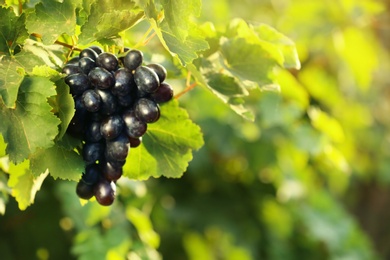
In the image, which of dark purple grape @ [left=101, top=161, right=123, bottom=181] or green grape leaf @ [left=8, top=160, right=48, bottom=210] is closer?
dark purple grape @ [left=101, top=161, right=123, bottom=181]

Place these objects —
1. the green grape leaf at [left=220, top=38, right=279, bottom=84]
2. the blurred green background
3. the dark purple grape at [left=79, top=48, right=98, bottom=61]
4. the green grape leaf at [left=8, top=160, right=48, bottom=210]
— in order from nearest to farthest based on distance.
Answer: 1. the dark purple grape at [left=79, top=48, right=98, bottom=61]
2. the green grape leaf at [left=8, top=160, right=48, bottom=210]
3. the green grape leaf at [left=220, top=38, right=279, bottom=84]
4. the blurred green background

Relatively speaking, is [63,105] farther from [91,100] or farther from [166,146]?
[166,146]

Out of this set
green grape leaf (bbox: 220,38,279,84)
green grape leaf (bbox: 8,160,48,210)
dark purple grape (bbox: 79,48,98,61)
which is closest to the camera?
dark purple grape (bbox: 79,48,98,61)

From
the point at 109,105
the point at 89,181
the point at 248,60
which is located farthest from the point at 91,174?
the point at 248,60

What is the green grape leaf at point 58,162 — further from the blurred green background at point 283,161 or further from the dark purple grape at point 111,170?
the blurred green background at point 283,161

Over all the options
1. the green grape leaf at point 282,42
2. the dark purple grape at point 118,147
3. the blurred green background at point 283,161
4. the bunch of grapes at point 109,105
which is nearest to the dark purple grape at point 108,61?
the bunch of grapes at point 109,105

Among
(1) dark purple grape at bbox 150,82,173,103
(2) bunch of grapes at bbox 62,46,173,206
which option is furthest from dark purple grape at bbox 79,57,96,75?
(1) dark purple grape at bbox 150,82,173,103

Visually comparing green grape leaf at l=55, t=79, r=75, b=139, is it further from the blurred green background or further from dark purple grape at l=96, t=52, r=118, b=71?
the blurred green background

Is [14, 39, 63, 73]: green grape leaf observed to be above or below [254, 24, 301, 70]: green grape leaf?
above
